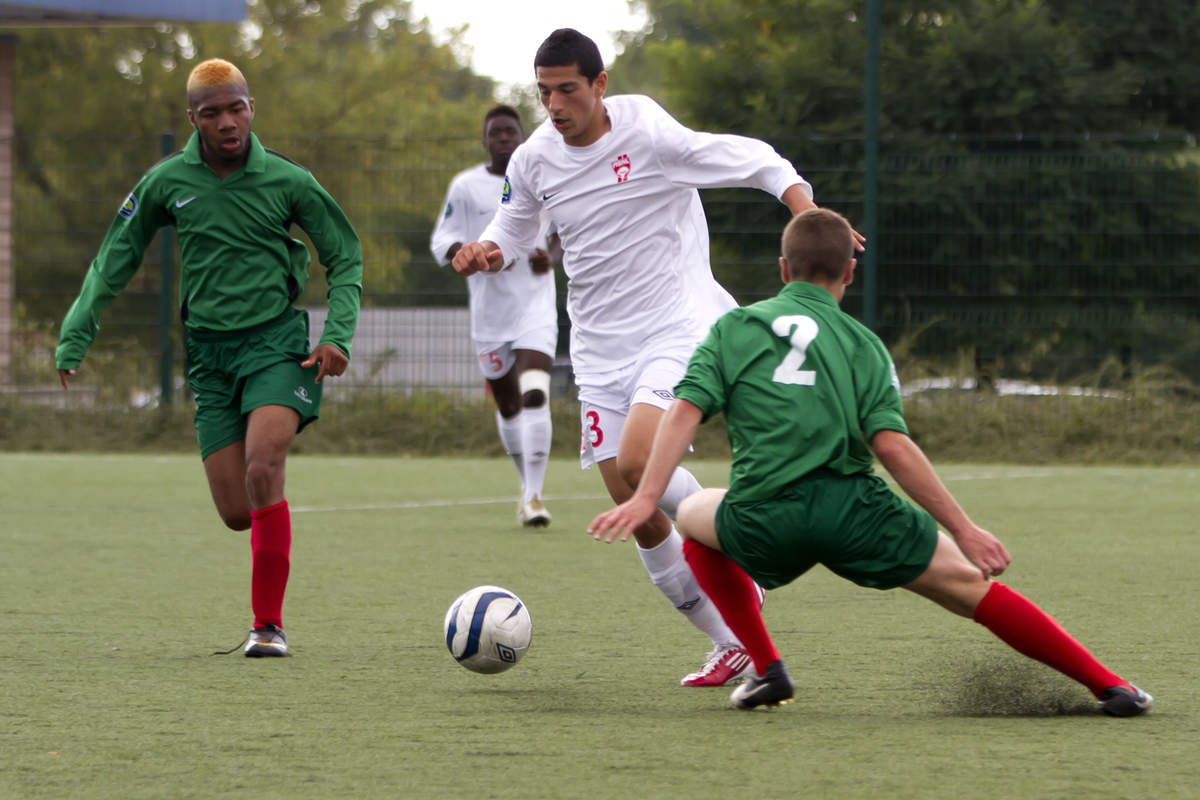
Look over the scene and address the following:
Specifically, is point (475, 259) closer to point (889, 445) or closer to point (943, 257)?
point (889, 445)

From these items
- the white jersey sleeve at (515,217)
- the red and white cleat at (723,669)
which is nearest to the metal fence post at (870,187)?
the white jersey sleeve at (515,217)

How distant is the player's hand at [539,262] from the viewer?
9492 mm

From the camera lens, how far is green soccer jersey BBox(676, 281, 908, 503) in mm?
4082

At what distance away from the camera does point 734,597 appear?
4406mm

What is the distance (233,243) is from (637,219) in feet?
4.27

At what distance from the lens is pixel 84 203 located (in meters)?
15.6

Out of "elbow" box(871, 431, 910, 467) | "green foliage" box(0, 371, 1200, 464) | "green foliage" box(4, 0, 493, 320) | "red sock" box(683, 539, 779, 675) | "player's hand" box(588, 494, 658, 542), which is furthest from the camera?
"green foliage" box(4, 0, 493, 320)

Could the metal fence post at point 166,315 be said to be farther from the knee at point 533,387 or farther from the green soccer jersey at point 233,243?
the green soccer jersey at point 233,243

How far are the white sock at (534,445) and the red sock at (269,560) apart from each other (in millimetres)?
3563

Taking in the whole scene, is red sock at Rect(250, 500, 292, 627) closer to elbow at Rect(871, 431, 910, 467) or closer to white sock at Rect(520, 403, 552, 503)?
elbow at Rect(871, 431, 910, 467)

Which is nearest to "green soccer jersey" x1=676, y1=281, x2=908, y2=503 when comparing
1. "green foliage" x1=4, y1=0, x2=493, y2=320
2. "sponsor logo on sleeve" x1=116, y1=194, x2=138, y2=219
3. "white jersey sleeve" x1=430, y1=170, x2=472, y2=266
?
"sponsor logo on sleeve" x1=116, y1=194, x2=138, y2=219

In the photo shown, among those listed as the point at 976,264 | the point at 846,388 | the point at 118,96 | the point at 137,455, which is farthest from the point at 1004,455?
the point at 118,96

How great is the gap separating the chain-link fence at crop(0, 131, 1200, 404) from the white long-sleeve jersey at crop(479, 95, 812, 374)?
7.77 m

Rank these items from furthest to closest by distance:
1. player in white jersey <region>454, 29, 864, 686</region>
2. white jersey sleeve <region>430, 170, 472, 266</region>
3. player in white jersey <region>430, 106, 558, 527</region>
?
white jersey sleeve <region>430, 170, 472, 266</region> < player in white jersey <region>430, 106, 558, 527</region> < player in white jersey <region>454, 29, 864, 686</region>
